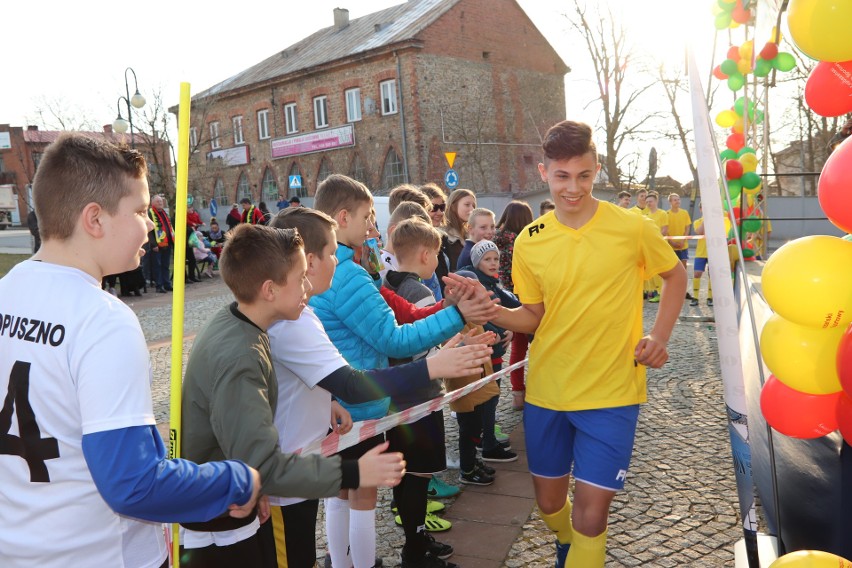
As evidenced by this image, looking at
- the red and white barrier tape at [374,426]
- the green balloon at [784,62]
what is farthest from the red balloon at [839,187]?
the green balloon at [784,62]

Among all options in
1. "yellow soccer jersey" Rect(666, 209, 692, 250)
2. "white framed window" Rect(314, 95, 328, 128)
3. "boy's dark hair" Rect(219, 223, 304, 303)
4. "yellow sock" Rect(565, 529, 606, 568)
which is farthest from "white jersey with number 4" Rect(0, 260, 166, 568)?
"white framed window" Rect(314, 95, 328, 128)

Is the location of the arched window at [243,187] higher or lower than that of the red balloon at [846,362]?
higher

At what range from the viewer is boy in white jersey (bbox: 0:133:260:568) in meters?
1.52

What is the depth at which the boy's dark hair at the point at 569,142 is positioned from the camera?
9.74 ft

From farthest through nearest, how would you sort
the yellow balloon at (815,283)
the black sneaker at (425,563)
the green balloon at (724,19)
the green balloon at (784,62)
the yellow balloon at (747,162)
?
the yellow balloon at (747,162)
the green balloon at (784,62)
the green balloon at (724,19)
the black sneaker at (425,563)
the yellow balloon at (815,283)

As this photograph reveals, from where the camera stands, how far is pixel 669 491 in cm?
430

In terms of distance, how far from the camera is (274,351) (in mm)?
2531

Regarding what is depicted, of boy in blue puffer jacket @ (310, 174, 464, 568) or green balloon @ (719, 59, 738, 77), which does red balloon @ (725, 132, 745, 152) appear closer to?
green balloon @ (719, 59, 738, 77)

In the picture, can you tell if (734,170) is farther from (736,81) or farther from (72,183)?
(72,183)

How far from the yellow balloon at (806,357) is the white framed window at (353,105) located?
33.3 meters

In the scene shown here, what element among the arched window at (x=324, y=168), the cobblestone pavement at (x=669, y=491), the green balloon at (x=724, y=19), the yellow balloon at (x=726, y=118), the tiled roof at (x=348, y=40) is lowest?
the cobblestone pavement at (x=669, y=491)

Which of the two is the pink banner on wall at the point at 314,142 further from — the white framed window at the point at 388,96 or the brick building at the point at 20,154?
the brick building at the point at 20,154

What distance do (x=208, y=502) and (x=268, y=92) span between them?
129 feet

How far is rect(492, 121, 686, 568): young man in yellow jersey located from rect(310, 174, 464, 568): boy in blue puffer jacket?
40 cm
